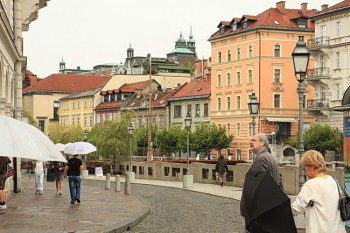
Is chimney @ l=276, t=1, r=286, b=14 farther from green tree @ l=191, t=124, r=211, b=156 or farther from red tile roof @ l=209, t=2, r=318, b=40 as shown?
green tree @ l=191, t=124, r=211, b=156

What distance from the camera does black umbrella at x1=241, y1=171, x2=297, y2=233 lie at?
28.8 feet

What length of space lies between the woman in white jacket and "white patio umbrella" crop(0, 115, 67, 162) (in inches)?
203

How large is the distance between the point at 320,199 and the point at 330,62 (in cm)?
7210

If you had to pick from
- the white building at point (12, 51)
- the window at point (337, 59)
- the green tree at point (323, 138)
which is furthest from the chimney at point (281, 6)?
the white building at point (12, 51)

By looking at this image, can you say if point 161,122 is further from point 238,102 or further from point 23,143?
point 23,143

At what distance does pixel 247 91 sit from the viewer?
93375mm

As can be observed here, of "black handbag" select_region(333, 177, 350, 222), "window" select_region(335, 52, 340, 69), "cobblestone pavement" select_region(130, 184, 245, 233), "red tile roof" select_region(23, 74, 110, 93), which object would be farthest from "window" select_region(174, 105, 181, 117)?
"black handbag" select_region(333, 177, 350, 222)

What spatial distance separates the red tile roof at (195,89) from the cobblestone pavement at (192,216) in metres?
66.3

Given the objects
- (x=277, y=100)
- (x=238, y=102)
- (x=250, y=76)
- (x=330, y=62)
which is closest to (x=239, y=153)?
(x=238, y=102)

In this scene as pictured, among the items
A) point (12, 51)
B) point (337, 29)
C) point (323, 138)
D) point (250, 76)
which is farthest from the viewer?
point (250, 76)

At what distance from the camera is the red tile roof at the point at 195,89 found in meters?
103

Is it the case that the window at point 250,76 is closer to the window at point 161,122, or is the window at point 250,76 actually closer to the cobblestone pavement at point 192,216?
the window at point 161,122

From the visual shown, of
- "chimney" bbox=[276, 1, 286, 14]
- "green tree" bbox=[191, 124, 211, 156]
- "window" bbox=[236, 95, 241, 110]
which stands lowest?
"green tree" bbox=[191, 124, 211, 156]

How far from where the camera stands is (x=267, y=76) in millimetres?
92000
